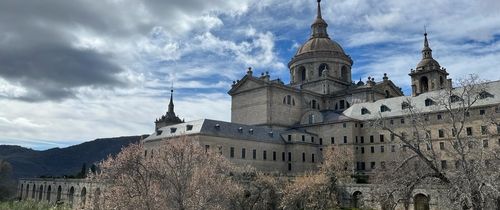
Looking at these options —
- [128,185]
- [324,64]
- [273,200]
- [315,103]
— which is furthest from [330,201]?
[324,64]

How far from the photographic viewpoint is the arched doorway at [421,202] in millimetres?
40778

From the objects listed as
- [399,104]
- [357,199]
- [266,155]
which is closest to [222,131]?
[266,155]

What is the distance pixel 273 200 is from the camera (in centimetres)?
4497

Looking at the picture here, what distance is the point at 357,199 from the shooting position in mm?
45875

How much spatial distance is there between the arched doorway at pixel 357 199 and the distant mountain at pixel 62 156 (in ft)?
436

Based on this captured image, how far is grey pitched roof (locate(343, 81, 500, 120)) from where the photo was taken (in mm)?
50250

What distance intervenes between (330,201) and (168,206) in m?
21.1

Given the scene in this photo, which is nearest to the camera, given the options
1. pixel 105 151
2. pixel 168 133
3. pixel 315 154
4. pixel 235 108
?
pixel 168 133

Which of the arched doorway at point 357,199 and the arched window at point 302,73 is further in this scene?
the arched window at point 302,73

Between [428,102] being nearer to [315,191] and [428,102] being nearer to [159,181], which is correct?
[315,191]

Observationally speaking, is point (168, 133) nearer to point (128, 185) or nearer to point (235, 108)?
point (235, 108)

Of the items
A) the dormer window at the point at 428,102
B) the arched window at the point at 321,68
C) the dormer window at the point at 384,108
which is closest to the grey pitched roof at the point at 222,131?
the dormer window at the point at 384,108

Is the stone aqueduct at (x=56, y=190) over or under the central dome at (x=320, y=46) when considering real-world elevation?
under

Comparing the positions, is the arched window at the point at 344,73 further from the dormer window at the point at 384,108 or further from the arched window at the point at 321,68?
the dormer window at the point at 384,108
